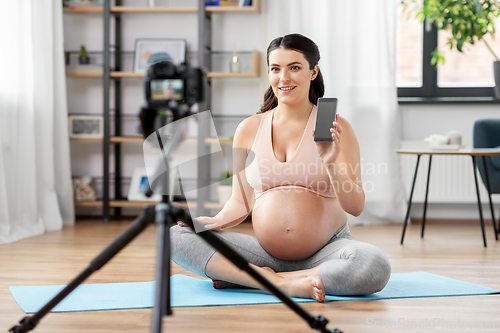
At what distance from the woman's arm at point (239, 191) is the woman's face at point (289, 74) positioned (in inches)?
6.6

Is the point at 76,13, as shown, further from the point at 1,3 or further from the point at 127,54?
the point at 1,3

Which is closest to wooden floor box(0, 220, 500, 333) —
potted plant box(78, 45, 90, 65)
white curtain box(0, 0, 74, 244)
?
white curtain box(0, 0, 74, 244)

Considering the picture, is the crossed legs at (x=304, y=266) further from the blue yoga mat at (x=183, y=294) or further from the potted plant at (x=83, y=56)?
the potted plant at (x=83, y=56)

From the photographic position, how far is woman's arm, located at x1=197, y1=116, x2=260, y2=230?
152cm

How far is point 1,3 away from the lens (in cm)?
260

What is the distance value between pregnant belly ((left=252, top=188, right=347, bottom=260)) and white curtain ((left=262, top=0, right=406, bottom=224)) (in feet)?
5.87

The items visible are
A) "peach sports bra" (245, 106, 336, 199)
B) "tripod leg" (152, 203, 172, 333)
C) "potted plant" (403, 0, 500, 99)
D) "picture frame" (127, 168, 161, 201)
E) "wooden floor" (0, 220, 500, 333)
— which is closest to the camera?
"tripod leg" (152, 203, 172, 333)

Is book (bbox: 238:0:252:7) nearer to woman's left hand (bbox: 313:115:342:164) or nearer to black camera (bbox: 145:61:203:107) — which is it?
woman's left hand (bbox: 313:115:342:164)

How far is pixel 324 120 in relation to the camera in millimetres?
1270

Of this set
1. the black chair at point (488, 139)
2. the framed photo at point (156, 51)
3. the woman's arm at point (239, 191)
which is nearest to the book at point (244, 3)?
the framed photo at point (156, 51)

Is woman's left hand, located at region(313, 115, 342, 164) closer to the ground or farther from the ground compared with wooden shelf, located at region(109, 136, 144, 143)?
→ farther from the ground

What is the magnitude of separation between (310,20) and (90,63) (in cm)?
145

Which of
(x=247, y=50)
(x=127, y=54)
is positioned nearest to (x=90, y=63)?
(x=127, y=54)

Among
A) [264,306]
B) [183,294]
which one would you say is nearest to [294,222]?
[264,306]
